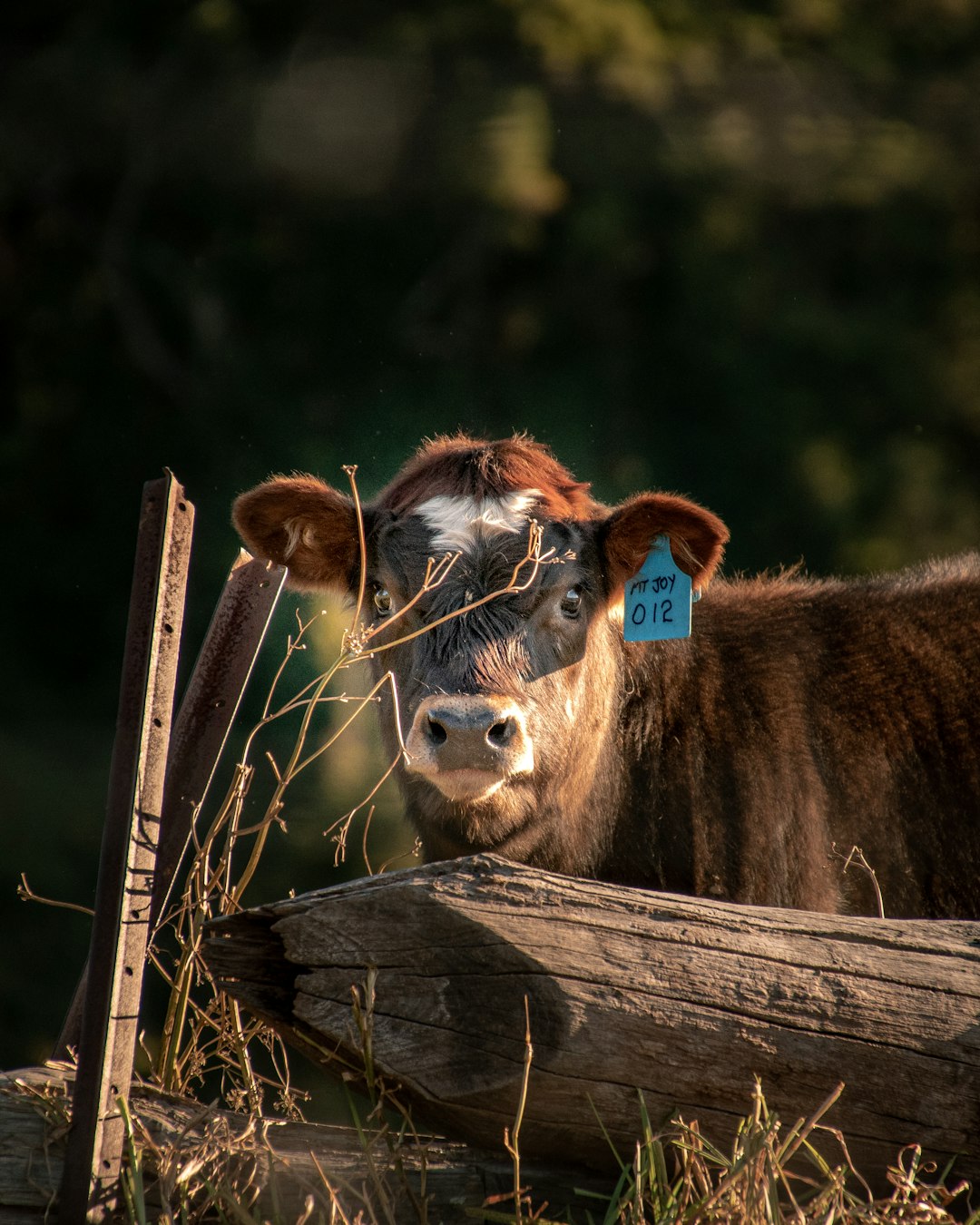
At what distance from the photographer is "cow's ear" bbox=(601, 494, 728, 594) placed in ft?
10.7

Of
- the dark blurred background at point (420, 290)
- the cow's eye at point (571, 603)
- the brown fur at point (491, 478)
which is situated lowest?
the cow's eye at point (571, 603)

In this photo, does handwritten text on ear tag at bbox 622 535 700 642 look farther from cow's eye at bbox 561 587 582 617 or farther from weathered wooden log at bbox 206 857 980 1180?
weathered wooden log at bbox 206 857 980 1180

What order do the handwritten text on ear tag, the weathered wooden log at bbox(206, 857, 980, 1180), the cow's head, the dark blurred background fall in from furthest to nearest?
the dark blurred background
the handwritten text on ear tag
the cow's head
the weathered wooden log at bbox(206, 857, 980, 1180)

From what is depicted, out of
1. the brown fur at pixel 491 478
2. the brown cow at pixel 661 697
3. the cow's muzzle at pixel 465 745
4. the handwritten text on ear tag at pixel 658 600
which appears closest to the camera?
the cow's muzzle at pixel 465 745

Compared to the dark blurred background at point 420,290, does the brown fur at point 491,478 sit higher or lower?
lower

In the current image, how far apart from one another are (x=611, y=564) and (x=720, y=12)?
6857mm

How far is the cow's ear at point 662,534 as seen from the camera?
3250 mm

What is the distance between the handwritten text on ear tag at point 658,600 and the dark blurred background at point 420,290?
14.1ft

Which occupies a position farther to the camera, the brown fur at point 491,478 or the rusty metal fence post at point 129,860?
the brown fur at point 491,478

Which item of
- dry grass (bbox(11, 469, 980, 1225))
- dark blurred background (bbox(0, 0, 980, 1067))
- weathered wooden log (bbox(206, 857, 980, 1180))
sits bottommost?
dry grass (bbox(11, 469, 980, 1225))

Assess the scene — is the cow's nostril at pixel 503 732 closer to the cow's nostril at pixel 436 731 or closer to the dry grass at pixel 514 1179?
the cow's nostril at pixel 436 731

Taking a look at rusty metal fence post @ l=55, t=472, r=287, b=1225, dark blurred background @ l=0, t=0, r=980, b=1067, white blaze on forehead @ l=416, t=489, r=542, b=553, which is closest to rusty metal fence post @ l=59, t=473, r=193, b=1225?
rusty metal fence post @ l=55, t=472, r=287, b=1225

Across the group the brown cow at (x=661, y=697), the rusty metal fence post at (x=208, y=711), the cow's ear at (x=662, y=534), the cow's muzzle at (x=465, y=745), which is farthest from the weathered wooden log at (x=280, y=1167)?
Result: the cow's ear at (x=662, y=534)

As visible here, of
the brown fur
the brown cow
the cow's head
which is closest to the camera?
the cow's head
